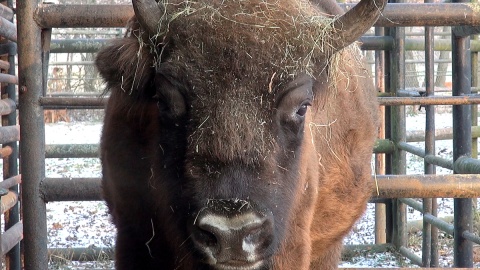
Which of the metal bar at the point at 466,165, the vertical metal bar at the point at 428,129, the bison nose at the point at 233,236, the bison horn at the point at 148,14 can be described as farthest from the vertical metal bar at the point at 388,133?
the bison nose at the point at 233,236

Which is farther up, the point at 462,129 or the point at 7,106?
the point at 7,106

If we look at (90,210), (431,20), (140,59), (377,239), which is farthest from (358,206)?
(90,210)

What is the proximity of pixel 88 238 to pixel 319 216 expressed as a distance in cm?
426

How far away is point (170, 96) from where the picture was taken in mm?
3209

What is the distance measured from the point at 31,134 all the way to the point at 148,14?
153 cm

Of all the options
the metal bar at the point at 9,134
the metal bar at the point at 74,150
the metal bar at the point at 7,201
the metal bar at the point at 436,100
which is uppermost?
the metal bar at the point at 436,100

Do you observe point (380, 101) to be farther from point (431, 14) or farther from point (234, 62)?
point (234, 62)

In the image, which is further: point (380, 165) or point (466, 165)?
point (380, 165)

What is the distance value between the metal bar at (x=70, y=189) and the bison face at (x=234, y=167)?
1.43 meters

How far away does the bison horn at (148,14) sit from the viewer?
3.22m

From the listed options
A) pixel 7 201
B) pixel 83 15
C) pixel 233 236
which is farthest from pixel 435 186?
pixel 7 201

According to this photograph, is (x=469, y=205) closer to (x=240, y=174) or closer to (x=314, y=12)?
(x=314, y=12)

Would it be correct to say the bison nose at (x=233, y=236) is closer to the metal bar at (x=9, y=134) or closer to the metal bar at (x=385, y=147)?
the metal bar at (x=9, y=134)

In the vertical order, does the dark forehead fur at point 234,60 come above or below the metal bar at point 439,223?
above
